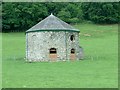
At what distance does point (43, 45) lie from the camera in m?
39.4

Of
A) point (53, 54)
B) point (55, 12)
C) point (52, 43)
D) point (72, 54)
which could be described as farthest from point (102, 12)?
point (53, 54)

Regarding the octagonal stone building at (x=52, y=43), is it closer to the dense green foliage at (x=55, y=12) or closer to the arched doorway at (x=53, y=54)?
the arched doorway at (x=53, y=54)

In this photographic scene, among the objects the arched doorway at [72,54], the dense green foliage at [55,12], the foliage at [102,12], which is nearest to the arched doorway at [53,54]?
the arched doorway at [72,54]

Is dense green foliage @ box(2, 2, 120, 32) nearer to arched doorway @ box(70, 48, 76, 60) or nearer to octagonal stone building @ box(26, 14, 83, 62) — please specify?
octagonal stone building @ box(26, 14, 83, 62)

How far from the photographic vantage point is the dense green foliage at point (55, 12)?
81.4 meters

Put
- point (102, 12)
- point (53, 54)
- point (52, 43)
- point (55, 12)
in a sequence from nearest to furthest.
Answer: point (53, 54)
point (52, 43)
point (55, 12)
point (102, 12)

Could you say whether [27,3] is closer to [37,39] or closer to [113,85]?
[37,39]

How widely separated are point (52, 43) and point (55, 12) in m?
53.9

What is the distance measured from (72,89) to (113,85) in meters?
2.65

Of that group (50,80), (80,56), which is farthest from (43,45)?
(50,80)

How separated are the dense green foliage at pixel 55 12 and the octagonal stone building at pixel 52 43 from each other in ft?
129

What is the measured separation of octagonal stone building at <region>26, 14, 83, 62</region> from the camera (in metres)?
39.1

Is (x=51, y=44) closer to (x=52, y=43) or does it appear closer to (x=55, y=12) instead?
(x=52, y=43)

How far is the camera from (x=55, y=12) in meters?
92.6
